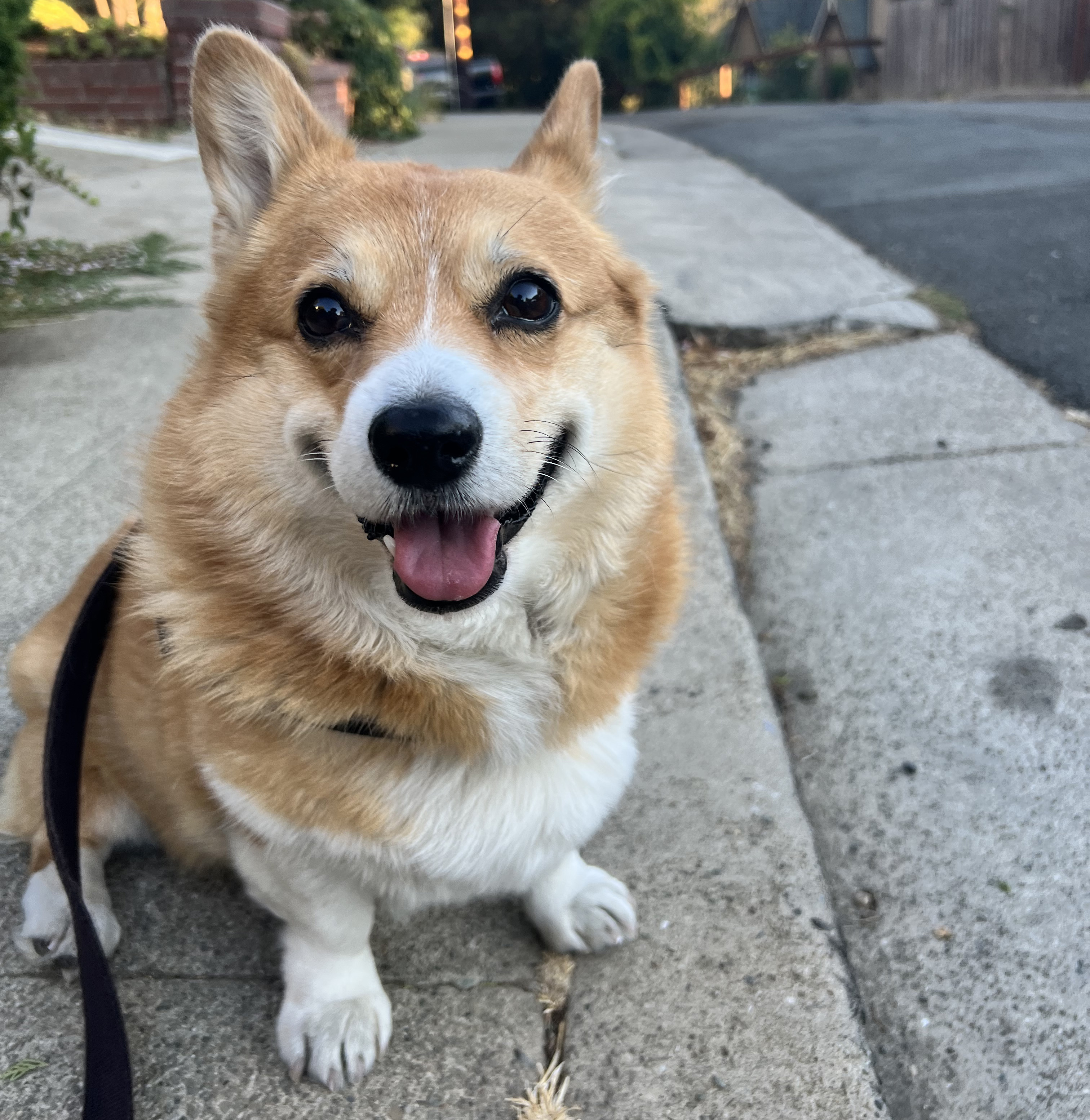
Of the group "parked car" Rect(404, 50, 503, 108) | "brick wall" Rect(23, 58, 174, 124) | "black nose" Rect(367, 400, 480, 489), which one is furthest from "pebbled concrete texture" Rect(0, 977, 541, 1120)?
"parked car" Rect(404, 50, 503, 108)

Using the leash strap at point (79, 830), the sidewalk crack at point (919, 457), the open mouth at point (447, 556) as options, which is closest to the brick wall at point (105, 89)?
the sidewalk crack at point (919, 457)

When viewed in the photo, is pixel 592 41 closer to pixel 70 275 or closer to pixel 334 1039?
pixel 70 275

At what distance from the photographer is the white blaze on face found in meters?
1.46

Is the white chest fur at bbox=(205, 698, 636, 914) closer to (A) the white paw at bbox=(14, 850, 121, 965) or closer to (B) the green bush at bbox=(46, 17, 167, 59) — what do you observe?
(A) the white paw at bbox=(14, 850, 121, 965)

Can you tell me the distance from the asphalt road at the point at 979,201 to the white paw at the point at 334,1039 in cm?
384

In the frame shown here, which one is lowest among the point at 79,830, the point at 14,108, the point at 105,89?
Answer: the point at 79,830

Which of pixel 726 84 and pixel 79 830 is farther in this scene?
pixel 726 84

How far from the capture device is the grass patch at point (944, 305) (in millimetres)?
4836

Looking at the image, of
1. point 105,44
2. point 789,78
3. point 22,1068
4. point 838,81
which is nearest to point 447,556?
point 22,1068

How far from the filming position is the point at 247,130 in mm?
1977

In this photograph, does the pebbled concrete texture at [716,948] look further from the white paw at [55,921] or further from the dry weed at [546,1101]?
the white paw at [55,921]

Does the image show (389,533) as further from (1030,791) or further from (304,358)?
(1030,791)

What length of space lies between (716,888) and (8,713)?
1958 mm

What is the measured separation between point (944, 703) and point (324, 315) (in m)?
1.98
